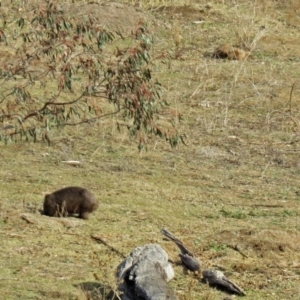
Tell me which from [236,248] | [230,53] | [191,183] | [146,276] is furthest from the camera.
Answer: [230,53]

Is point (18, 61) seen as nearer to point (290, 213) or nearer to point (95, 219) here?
point (95, 219)

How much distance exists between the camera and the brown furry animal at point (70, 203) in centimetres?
950

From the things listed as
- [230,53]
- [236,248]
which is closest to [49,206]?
[236,248]

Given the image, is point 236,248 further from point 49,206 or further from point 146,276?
point 146,276

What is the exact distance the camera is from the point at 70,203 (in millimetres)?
9688

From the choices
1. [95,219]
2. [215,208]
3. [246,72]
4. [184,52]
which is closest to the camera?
[95,219]

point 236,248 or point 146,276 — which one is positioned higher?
point 146,276

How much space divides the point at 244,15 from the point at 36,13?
419 inches

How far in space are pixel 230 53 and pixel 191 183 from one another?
554 centimetres

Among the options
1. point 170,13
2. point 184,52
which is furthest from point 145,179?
point 170,13

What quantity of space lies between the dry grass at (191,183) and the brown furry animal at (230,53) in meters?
0.22

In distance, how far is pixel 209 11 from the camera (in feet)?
61.7

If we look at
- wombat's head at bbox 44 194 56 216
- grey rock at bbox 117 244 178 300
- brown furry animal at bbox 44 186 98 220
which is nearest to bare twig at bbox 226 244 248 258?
grey rock at bbox 117 244 178 300

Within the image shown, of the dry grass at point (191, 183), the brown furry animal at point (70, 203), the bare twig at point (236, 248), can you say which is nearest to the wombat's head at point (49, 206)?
the brown furry animal at point (70, 203)
